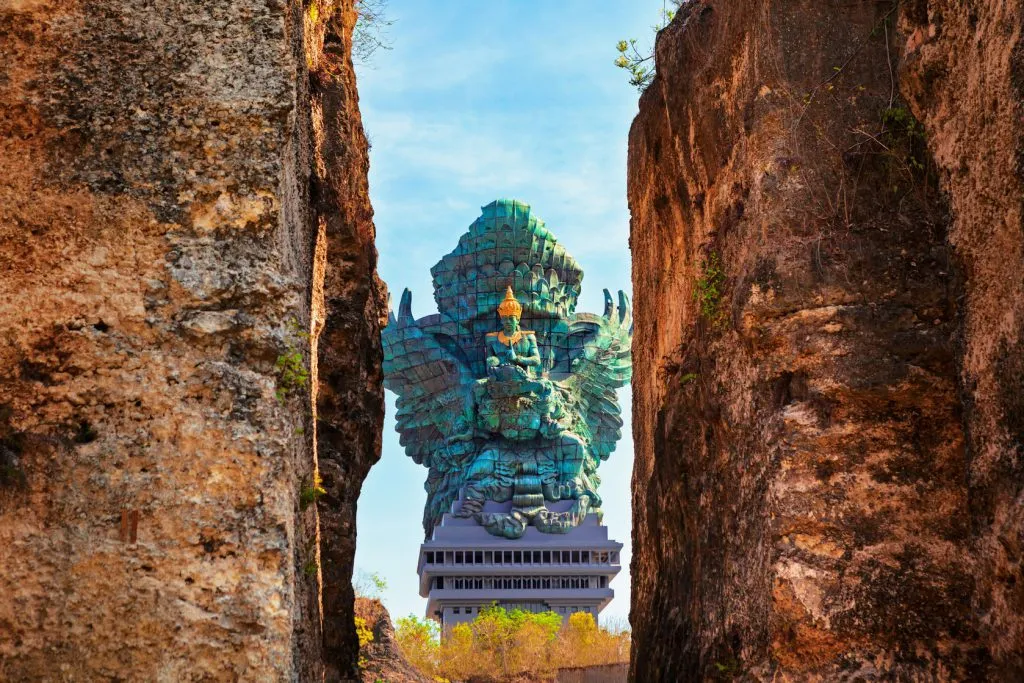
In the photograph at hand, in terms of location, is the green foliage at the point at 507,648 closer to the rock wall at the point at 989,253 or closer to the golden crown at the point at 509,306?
the golden crown at the point at 509,306

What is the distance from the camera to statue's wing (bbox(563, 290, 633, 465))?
45344 mm

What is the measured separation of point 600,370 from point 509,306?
181 inches

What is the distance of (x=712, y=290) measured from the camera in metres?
9.80

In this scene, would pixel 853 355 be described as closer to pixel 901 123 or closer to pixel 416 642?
pixel 901 123

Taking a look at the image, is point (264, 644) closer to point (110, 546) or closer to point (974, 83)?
point (110, 546)

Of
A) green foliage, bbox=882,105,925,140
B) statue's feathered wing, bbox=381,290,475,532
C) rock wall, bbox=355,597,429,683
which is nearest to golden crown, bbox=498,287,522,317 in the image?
statue's feathered wing, bbox=381,290,475,532

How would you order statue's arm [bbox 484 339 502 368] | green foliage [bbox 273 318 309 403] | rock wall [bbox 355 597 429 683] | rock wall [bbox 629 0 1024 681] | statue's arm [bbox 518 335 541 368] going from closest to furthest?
green foliage [bbox 273 318 309 403] → rock wall [bbox 629 0 1024 681] → rock wall [bbox 355 597 429 683] → statue's arm [bbox 484 339 502 368] → statue's arm [bbox 518 335 541 368]

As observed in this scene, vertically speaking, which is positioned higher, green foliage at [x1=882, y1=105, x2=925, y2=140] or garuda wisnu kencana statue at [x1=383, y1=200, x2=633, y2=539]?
garuda wisnu kencana statue at [x1=383, y1=200, x2=633, y2=539]

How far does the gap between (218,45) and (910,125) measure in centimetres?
464

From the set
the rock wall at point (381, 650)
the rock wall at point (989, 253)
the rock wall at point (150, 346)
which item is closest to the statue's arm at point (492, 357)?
the rock wall at point (381, 650)

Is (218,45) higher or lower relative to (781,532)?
higher

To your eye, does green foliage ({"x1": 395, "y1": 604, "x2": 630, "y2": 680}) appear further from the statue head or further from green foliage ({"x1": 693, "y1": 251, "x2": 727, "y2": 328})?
green foliage ({"x1": 693, "y1": 251, "x2": 727, "y2": 328})

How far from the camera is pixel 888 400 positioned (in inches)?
316

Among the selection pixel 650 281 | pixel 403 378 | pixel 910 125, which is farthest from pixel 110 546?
pixel 403 378
